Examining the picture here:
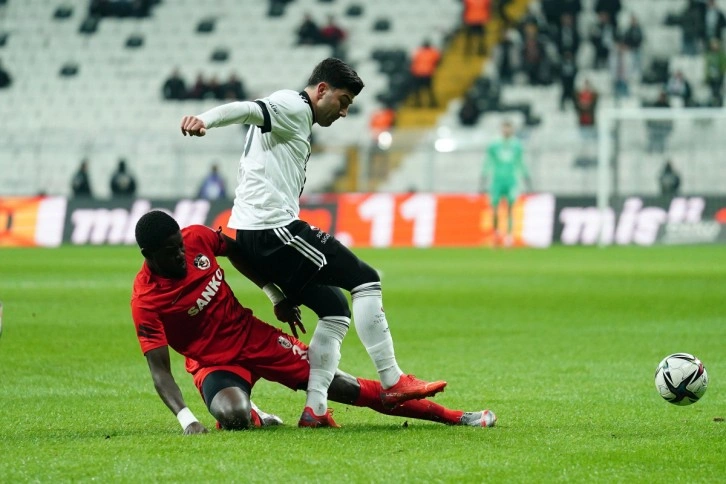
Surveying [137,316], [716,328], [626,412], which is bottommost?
[716,328]

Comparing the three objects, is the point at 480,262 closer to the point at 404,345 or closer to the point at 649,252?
the point at 649,252

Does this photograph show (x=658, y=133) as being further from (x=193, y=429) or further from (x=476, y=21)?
(x=193, y=429)

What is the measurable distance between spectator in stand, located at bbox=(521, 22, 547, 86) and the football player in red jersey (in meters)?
24.2

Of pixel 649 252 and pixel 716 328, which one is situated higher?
pixel 716 328

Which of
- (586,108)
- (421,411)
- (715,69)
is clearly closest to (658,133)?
(586,108)

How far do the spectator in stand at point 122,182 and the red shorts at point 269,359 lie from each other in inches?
861

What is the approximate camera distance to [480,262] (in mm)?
20312

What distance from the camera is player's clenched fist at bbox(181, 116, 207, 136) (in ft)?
17.6

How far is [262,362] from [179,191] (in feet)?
75.6

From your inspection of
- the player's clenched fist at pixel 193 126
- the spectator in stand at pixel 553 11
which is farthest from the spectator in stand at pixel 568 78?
the player's clenched fist at pixel 193 126

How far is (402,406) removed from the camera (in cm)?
629

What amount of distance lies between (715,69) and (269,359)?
23533 mm

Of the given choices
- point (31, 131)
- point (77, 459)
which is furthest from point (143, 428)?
point (31, 131)

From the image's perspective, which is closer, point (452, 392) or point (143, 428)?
point (143, 428)
